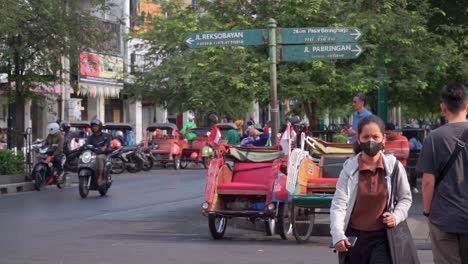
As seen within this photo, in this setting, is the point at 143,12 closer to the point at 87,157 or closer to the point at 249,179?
the point at 87,157

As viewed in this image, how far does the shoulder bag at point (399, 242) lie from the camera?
6.29 m

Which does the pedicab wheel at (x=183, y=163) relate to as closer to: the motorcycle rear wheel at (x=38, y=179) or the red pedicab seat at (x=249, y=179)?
the motorcycle rear wheel at (x=38, y=179)

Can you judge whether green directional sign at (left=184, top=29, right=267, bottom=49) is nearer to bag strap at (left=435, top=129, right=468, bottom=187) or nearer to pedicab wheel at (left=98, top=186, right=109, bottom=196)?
pedicab wheel at (left=98, top=186, right=109, bottom=196)

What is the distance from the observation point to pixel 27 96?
31922mm

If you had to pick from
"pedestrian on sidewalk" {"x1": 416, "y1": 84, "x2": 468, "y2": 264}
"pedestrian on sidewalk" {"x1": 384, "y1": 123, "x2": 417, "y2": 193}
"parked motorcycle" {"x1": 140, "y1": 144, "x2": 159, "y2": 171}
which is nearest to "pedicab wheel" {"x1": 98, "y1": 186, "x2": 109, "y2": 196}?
"pedestrian on sidewalk" {"x1": 384, "y1": 123, "x2": 417, "y2": 193}

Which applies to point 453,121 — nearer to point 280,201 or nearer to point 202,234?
point 280,201

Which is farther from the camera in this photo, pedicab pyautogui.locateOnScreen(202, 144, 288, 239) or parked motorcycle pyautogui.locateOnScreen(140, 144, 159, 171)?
parked motorcycle pyautogui.locateOnScreen(140, 144, 159, 171)

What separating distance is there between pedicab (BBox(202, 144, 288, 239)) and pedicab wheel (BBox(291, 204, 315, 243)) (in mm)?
321

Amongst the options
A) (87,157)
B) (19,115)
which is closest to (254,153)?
(87,157)

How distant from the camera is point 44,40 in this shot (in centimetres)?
2997

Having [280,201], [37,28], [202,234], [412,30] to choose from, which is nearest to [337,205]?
[280,201]

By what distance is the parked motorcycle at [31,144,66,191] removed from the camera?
24250 mm

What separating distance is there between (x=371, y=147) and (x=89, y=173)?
15477 mm

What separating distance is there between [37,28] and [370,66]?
14.5 m
